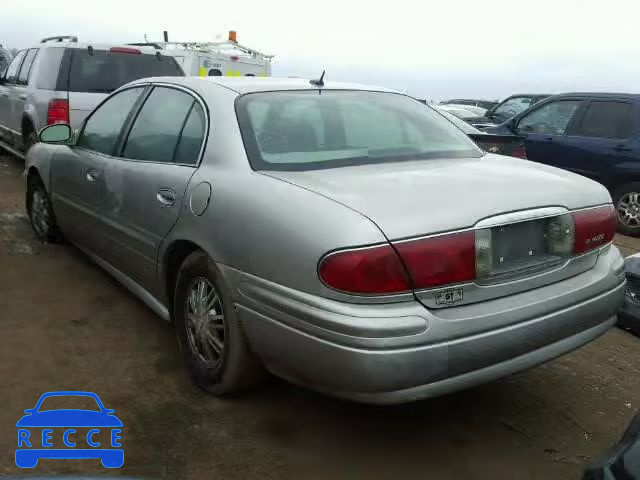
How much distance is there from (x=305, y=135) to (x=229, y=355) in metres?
1.11

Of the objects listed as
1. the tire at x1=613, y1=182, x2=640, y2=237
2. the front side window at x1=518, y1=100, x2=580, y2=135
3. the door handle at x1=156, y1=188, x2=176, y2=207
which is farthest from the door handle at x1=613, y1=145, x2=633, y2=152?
the door handle at x1=156, y1=188, x2=176, y2=207

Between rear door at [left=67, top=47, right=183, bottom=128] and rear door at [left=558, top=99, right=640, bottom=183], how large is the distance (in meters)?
5.31

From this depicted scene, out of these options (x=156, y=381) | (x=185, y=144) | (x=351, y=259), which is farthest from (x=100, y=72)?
(x=351, y=259)

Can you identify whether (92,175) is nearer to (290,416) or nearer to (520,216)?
(290,416)

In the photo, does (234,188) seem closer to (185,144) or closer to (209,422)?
(185,144)

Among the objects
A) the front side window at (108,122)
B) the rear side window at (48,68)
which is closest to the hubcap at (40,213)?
the front side window at (108,122)

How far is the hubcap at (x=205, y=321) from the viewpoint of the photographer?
2928mm

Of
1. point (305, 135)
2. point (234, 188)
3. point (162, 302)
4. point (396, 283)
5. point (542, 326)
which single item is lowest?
point (162, 302)

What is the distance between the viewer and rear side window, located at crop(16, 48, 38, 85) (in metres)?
8.20

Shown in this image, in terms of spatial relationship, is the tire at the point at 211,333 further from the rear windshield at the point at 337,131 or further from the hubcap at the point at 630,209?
the hubcap at the point at 630,209

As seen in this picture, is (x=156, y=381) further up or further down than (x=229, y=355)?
further down

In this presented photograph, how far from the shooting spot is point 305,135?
310 cm

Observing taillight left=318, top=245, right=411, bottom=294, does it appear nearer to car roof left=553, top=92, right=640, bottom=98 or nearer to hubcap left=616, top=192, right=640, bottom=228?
hubcap left=616, top=192, right=640, bottom=228

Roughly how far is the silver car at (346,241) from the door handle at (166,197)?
0.03ft
